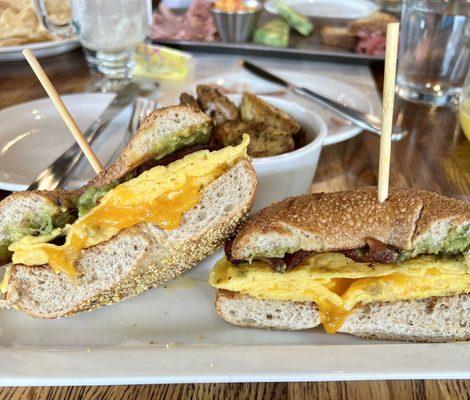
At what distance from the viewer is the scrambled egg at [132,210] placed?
1.62m

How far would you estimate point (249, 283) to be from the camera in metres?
1.64

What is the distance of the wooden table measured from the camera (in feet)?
4.79

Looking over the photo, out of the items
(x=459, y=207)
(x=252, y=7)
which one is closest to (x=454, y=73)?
(x=252, y=7)

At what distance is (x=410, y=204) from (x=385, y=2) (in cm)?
429

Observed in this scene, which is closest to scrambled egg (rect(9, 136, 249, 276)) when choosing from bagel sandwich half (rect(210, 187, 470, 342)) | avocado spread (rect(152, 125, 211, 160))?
avocado spread (rect(152, 125, 211, 160))

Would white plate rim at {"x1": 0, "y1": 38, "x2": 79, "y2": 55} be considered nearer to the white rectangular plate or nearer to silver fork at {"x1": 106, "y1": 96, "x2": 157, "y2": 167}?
silver fork at {"x1": 106, "y1": 96, "x2": 157, "y2": 167}

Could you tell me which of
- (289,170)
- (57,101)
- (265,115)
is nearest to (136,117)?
(265,115)

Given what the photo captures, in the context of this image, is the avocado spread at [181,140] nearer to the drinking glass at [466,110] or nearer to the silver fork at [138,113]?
the silver fork at [138,113]

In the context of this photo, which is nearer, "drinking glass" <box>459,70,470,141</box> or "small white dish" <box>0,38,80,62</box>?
"drinking glass" <box>459,70,470,141</box>

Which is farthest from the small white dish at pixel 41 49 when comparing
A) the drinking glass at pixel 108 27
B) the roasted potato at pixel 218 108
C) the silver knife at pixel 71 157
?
the roasted potato at pixel 218 108

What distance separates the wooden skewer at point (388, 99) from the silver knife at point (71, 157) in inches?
51.2

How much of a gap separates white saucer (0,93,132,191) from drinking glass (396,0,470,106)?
1.95m

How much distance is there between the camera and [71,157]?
7.61ft

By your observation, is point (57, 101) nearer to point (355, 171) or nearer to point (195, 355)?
point (195, 355)
